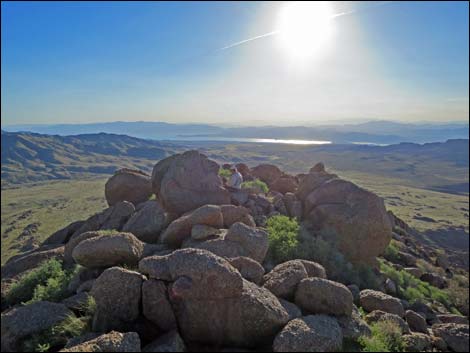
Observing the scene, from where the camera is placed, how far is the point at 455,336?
36.8ft

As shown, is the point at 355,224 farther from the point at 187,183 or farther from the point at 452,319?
the point at 187,183

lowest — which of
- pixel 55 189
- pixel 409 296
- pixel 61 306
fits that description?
pixel 55 189

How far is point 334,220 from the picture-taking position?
19.3 m

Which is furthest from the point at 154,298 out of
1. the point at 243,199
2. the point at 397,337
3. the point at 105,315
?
the point at 243,199

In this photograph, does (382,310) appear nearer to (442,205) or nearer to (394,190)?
(442,205)

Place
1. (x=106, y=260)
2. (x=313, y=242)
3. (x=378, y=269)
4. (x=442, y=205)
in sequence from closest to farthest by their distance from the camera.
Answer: (x=106, y=260)
(x=313, y=242)
(x=378, y=269)
(x=442, y=205)

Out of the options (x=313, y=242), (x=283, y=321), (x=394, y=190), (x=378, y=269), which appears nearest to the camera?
(x=283, y=321)

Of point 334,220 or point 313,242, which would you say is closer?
point 313,242

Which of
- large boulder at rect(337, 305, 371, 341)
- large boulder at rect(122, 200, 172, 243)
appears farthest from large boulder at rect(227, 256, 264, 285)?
large boulder at rect(122, 200, 172, 243)

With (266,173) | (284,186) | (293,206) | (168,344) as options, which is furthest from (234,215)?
(266,173)

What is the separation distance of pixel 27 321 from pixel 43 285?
5031 millimetres

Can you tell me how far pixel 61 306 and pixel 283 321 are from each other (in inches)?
266

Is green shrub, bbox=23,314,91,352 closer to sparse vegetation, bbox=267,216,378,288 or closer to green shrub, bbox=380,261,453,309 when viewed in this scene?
sparse vegetation, bbox=267,216,378,288

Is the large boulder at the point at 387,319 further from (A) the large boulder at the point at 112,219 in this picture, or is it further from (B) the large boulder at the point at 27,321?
(A) the large boulder at the point at 112,219
